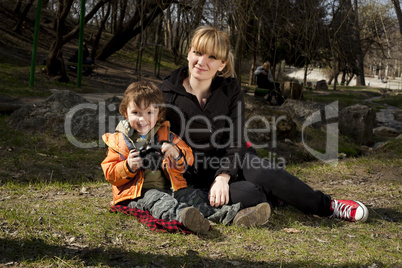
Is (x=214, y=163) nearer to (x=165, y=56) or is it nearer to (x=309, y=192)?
(x=309, y=192)

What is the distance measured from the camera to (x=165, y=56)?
30.4 meters

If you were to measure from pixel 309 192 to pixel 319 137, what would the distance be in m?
6.09

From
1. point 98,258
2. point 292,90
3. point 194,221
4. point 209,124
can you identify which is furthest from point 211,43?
point 292,90

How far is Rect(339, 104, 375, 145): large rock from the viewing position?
10.4 metres

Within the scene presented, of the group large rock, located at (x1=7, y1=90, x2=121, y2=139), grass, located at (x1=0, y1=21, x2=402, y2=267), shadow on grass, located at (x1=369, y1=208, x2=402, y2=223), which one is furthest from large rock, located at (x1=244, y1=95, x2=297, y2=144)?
shadow on grass, located at (x1=369, y1=208, x2=402, y2=223)

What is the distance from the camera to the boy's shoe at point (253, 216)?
3109mm

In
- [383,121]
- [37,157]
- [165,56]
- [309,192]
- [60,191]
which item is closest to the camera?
[309,192]

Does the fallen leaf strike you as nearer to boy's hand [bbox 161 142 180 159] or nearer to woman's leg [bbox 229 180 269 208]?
woman's leg [bbox 229 180 269 208]

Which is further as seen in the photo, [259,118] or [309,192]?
[259,118]

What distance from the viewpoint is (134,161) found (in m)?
3.01

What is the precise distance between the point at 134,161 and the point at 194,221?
587 mm

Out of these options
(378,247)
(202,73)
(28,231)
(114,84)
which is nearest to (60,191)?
(28,231)

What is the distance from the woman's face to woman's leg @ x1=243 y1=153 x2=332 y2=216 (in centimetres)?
78

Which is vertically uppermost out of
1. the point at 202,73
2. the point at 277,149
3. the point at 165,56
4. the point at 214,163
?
the point at 165,56
